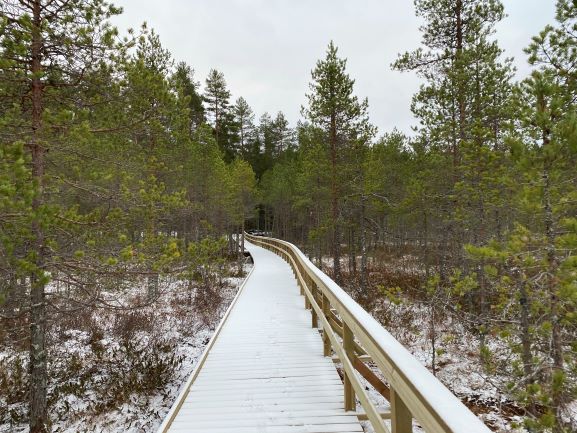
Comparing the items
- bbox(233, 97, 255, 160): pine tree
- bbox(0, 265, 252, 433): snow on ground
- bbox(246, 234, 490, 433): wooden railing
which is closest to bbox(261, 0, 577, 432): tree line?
bbox(246, 234, 490, 433): wooden railing

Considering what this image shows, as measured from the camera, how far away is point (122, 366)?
822 centimetres

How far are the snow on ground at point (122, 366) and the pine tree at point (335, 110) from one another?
7897mm

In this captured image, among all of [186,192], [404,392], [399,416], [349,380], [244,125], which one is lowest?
[349,380]

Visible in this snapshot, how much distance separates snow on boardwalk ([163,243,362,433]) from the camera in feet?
11.8

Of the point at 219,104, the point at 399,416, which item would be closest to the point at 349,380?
the point at 399,416

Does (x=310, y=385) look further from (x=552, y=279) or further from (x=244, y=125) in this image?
(x=244, y=125)

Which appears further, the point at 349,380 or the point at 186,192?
the point at 186,192

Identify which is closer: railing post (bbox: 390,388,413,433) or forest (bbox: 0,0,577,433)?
railing post (bbox: 390,388,413,433)

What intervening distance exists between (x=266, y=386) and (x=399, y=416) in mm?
2848

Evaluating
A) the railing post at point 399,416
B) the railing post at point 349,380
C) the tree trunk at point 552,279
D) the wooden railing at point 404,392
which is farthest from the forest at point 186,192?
the railing post at point 399,416

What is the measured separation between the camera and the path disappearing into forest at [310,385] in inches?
72.5

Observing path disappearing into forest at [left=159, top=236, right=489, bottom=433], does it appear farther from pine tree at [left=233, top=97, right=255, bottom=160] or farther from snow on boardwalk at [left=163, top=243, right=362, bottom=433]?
pine tree at [left=233, top=97, right=255, bottom=160]

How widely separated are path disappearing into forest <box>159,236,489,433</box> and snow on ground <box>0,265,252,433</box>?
6.38ft

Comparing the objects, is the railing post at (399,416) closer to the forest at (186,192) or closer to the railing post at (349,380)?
the railing post at (349,380)
